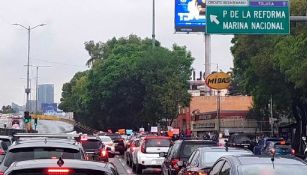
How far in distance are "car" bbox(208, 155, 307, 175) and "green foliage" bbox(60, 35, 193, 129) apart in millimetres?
63761

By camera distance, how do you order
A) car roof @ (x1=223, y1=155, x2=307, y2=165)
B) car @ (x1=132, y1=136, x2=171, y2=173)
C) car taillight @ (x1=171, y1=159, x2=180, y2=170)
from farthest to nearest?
1. car @ (x1=132, y1=136, x2=171, y2=173)
2. car taillight @ (x1=171, y1=159, x2=180, y2=170)
3. car roof @ (x1=223, y1=155, x2=307, y2=165)

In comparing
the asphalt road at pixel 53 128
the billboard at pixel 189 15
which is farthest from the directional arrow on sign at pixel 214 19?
the asphalt road at pixel 53 128

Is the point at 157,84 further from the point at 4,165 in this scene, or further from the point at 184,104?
the point at 4,165

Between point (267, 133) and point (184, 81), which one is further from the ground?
point (184, 81)

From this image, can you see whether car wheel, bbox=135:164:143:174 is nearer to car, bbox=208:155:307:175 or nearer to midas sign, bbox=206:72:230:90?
midas sign, bbox=206:72:230:90

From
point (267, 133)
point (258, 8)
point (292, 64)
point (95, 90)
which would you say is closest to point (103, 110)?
point (95, 90)

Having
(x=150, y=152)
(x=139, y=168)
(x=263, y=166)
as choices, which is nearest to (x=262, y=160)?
(x=263, y=166)

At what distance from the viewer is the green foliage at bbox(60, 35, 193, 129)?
7694 cm

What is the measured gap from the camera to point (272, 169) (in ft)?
34.3

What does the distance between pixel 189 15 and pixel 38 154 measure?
70.7 m

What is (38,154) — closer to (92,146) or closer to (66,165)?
(66,165)

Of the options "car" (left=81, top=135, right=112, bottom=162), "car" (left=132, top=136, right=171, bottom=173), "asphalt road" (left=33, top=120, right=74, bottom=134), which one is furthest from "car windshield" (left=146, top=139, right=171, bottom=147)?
"asphalt road" (left=33, top=120, right=74, bottom=134)

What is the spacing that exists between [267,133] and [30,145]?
61401mm

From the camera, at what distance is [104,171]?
7.24 metres
